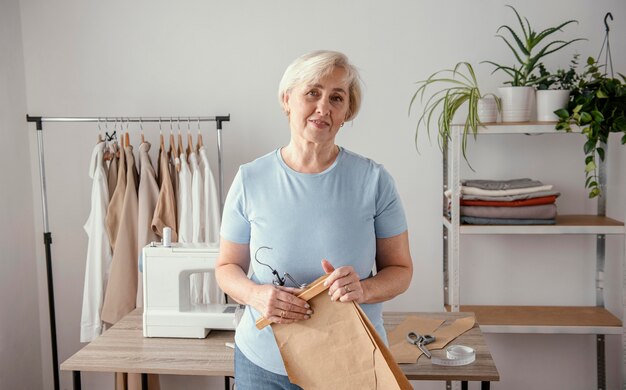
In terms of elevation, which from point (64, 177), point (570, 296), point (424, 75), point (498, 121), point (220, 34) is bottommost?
point (570, 296)

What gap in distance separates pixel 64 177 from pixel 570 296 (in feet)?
8.21

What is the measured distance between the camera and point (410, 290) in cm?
322

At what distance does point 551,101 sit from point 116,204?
1930 mm

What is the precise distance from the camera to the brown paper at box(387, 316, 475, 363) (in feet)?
6.82

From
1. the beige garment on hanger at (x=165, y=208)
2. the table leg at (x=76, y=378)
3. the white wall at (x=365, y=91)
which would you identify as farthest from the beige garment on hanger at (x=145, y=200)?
the table leg at (x=76, y=378)

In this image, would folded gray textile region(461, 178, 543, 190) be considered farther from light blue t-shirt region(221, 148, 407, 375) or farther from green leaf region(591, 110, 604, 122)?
light blue t-shirt region(221, 148, 407, 375)

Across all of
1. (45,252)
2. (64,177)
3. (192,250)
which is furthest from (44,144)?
(192,250)

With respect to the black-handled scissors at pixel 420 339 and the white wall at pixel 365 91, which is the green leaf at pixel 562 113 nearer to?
the white wall at pixel 365 91

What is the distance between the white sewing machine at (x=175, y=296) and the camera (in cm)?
227

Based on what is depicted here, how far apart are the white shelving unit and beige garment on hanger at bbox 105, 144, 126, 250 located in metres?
1.45

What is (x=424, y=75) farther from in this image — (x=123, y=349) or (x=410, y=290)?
(x=123, y=349)

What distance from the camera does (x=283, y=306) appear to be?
4.99ft

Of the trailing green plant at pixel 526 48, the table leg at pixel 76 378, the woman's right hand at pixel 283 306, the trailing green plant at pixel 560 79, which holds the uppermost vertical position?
the trailing green plant at pixel 526 48

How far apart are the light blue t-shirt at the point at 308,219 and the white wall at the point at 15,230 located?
1.87 m
